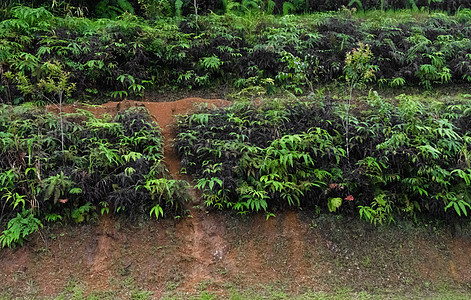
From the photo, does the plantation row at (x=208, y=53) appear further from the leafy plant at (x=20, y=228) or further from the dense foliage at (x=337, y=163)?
the leafy plant at (x=20, y=228)

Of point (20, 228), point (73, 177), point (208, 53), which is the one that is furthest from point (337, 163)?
point (20, 228)

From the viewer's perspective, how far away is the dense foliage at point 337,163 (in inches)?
258

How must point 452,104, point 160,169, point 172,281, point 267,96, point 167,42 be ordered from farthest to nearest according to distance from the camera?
1. point 167,42
2. point 267,96
3. point 452,104
4. point 160,169
5. point 172,281

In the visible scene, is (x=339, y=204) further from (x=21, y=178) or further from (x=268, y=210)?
(x=21, y=178)

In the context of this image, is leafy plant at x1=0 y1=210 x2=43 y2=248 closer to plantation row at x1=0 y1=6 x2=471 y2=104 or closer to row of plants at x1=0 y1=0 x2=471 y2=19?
plantation row at x1=0 y1=6 x2=471 y2=104

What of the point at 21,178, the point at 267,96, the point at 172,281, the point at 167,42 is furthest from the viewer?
the point at 167,42

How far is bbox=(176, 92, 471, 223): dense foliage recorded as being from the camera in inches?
258

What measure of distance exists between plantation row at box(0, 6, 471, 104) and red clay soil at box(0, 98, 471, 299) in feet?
11.9

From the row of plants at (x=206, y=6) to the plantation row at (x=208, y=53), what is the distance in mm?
700

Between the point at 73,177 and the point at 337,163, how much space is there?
4.55 m

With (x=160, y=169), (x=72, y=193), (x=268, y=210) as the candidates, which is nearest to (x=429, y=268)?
(x=268, y=210)

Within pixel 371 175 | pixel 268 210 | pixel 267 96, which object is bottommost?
pixel 268 210

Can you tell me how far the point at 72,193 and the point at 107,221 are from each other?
0.73m

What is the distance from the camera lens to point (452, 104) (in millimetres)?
8195
